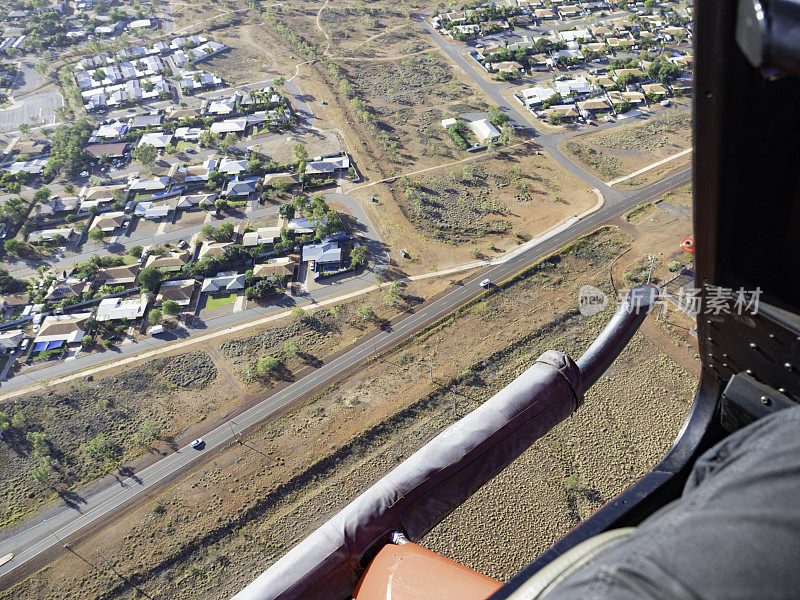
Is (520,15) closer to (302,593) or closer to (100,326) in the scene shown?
(100,326)

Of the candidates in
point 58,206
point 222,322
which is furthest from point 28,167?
point 222,322

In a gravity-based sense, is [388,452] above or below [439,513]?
below

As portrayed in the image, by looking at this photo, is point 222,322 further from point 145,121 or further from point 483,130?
point 145,121

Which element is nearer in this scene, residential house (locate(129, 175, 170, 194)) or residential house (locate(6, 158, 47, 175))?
residential house (locate(129, 175, 170, 194))

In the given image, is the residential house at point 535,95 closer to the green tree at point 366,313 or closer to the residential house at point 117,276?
the green tree at point 366,313

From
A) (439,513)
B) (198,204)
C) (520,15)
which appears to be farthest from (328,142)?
(439,513)

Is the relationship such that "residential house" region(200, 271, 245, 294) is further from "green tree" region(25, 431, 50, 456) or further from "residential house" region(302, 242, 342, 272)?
"green tree" region(25, 431, 50, 456)

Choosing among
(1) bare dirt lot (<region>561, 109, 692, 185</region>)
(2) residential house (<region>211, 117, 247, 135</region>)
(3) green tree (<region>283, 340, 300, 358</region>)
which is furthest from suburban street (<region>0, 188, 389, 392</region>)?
(2) residential house (<region>211, 117, 247, 135</region>)

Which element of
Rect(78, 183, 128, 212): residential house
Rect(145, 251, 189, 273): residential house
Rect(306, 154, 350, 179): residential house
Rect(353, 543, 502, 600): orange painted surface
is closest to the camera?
Rect(353, 543, 502, 600): orange painted surface
